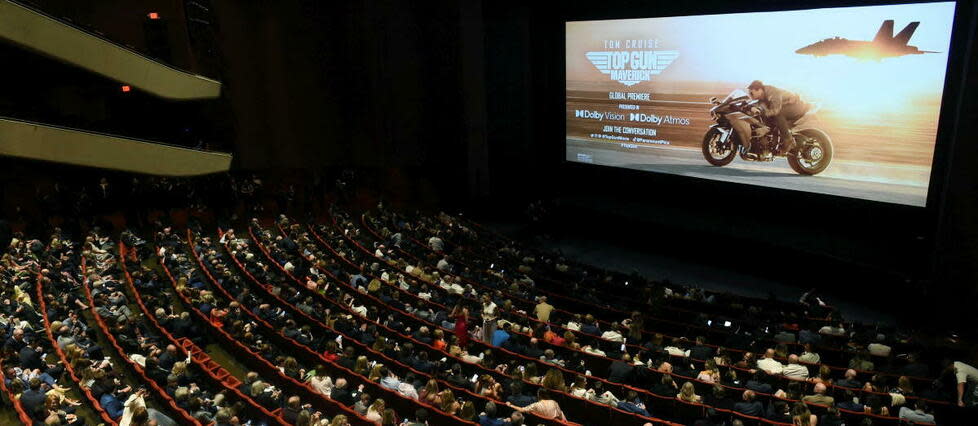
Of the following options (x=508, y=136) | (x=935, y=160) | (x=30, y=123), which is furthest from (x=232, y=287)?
(x=935, y=160)

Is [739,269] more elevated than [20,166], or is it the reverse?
[20,166]

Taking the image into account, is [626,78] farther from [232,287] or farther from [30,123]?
[30,123]

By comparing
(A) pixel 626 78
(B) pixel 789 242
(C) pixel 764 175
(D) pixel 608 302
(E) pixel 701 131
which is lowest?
(D) pixel 608 302

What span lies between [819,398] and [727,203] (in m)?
8.45

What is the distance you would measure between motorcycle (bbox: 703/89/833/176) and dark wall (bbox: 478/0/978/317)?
635mm

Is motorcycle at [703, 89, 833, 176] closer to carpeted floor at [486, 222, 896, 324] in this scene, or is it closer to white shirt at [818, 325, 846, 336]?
carpeted floor at [486, 222, 896, 324]

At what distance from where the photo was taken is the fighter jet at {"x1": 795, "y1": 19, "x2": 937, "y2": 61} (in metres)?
10.9

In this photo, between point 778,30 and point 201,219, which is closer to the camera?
point 778,30

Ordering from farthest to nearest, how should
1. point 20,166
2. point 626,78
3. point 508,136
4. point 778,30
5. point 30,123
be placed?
point 508,136
point 20,166
point 626,78
point 778,30
point 30,123

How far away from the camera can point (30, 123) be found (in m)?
11.3

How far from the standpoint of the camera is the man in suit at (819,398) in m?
6.64

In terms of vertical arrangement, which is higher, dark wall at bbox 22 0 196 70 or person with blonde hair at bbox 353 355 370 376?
dark wall at bbox 22 0 196 70

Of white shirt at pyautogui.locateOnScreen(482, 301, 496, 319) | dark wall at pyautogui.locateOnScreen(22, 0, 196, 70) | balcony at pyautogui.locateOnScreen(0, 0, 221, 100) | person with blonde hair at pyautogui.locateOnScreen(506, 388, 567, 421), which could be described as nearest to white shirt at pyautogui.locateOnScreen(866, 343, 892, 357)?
person with blonde hair at pyautogui.locateOnScreen(506, 388, 567, 421)

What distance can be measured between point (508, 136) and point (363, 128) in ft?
16.5
